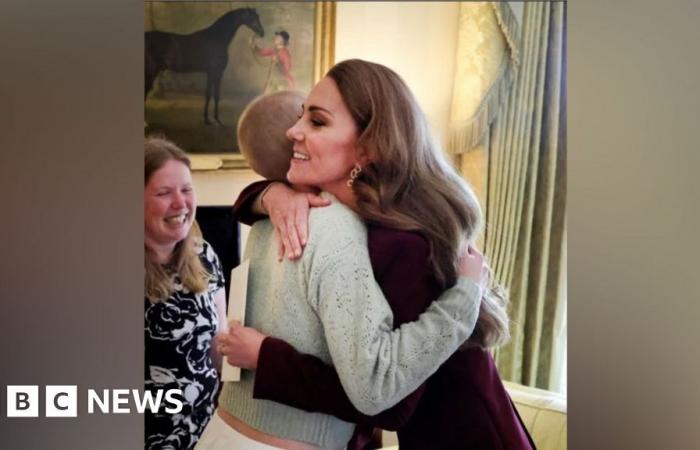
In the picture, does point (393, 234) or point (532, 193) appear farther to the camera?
point (532, 193)

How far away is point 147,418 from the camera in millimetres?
1800

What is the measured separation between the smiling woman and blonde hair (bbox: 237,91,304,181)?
0.16m

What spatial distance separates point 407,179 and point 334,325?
1.26 ft

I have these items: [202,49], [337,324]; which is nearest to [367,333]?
[337,324]

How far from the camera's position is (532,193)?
1.88 metres

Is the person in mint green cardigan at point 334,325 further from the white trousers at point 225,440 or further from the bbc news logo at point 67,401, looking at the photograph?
the bbc news logo at point 67,401

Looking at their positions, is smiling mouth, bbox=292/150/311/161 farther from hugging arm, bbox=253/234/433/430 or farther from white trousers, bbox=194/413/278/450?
white trousers, bbox=194/413/278/450

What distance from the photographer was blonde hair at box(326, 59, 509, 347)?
176cm

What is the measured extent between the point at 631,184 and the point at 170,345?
3.97 feet

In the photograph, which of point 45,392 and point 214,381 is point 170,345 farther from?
point 45,392

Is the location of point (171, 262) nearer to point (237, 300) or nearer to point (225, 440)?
point (237, 300)

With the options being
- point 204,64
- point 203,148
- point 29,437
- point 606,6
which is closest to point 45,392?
point 29,437

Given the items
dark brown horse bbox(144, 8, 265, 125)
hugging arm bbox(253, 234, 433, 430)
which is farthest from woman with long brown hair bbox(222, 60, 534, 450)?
dark brown horse bbox(144, 8, 265, 125)

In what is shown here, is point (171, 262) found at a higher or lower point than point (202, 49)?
lower
